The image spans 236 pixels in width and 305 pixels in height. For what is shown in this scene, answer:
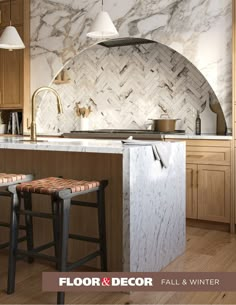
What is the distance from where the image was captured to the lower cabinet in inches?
157

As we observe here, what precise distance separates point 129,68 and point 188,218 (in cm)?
202

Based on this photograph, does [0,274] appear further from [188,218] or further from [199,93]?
[199,93]

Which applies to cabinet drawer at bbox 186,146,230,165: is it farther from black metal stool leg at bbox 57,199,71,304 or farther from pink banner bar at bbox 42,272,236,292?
black metal stool leg at bbox 57,199,71,304

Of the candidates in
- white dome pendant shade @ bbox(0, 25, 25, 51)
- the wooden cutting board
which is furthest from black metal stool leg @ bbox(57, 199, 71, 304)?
the wooden cutting board

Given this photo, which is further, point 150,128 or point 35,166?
point 150,128

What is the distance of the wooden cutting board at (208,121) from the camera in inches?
184

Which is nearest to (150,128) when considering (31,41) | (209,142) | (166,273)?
(209,142)

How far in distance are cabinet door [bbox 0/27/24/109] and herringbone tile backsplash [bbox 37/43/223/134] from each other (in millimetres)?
316

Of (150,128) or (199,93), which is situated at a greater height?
(199,93)

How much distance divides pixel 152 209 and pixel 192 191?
1.43 meters

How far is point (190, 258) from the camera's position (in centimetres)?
320

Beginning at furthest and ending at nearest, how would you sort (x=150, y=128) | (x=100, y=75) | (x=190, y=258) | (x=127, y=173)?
1. (x=100, y=75)
2. (x=150, y=128)
3. (x=190, y=258)
4. (x=127, y=173)

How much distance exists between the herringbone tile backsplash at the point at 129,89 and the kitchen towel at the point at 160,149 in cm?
191

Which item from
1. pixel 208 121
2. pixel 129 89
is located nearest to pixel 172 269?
pixel 208 121
